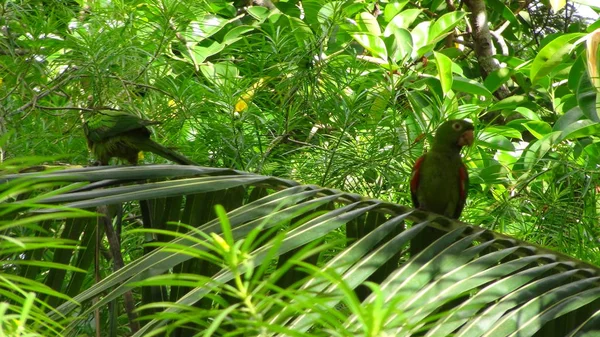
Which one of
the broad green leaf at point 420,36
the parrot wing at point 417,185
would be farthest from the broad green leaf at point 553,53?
the broad green leaf at point 420,36

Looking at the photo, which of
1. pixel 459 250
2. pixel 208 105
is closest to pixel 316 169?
pixel 208 105

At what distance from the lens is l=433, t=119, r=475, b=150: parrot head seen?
291 cm

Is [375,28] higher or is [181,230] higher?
[375,28]

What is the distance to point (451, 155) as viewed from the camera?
3.00 meters

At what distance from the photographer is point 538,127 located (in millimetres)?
3703

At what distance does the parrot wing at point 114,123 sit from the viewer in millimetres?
2719

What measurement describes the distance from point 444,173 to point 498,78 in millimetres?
1109

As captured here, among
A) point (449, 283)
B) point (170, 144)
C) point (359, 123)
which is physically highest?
point (449, 283)

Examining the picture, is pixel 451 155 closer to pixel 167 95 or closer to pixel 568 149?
pixel 568 149

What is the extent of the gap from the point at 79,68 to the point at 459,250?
1802mm

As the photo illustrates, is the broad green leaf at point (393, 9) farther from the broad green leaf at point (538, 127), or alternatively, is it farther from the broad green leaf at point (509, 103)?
the broad green leaf at point (538, 127)

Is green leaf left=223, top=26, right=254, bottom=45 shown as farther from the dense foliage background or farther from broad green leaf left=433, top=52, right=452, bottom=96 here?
broad green leaf left=433, top=52, right=452, bottom=96

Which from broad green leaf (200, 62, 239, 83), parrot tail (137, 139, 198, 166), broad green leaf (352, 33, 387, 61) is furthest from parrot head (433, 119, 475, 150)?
parrot tail (137, 139, 198, 166)

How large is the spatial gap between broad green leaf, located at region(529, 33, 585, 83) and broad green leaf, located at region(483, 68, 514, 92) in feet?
2.48
